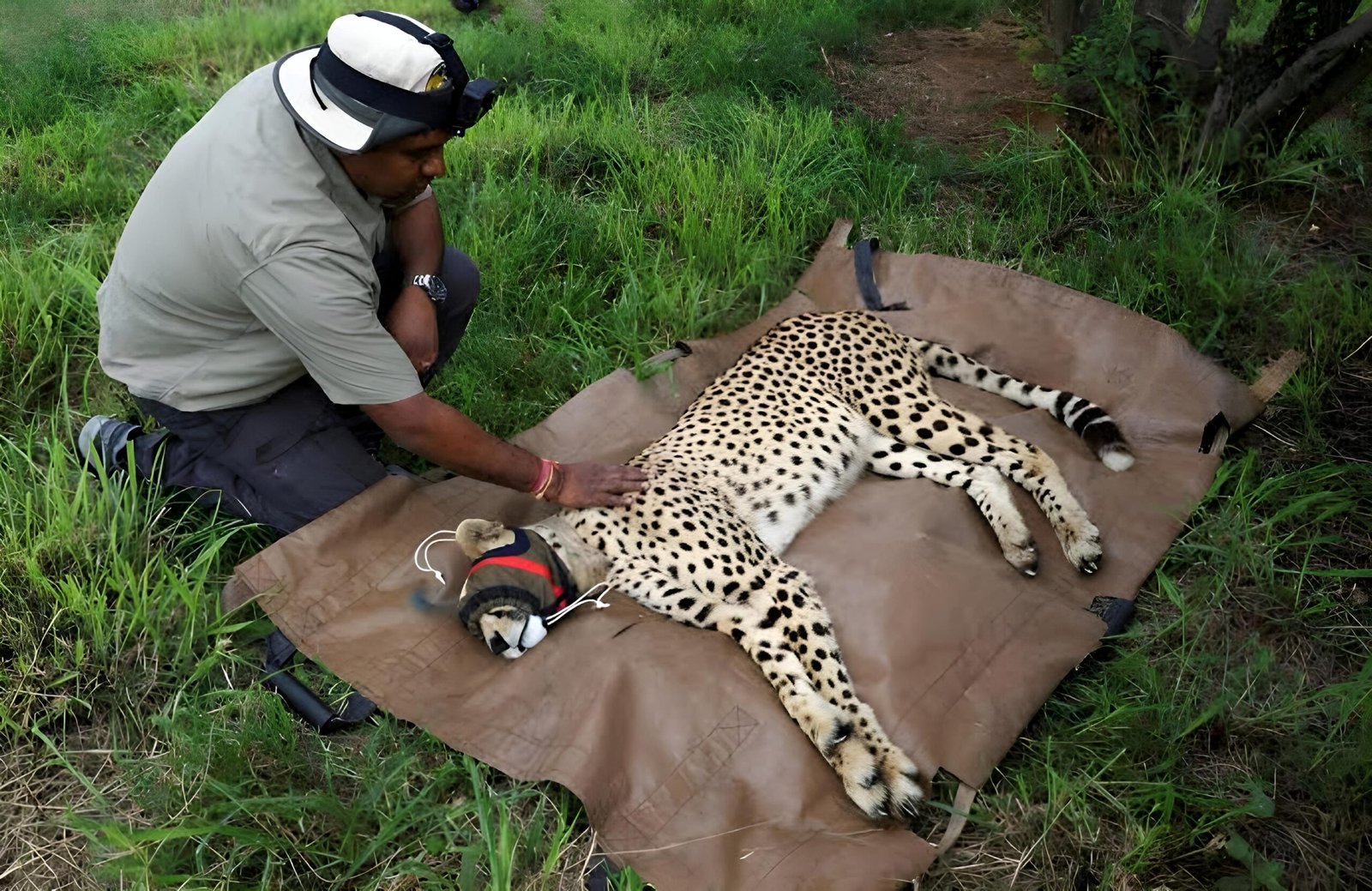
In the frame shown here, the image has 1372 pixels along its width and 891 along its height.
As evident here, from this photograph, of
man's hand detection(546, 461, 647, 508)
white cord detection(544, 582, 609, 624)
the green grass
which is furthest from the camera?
man's hand detection(546, 461, 647, 508)

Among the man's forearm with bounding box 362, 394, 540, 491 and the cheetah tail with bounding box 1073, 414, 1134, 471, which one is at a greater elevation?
the man's forearm with bounding box 362, 394, 540, 491

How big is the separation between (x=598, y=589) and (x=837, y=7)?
4311mm

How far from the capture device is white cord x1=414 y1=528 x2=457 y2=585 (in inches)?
120

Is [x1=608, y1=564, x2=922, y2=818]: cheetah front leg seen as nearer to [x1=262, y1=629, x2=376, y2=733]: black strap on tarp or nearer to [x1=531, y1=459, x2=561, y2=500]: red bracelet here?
[x1=531, y1=459, x2=561, y2=500]: red bracelet

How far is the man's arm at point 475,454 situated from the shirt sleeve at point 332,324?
6cm

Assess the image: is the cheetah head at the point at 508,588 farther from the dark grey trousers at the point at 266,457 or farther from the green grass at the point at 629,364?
the dark grey trousers at the point at 266,457

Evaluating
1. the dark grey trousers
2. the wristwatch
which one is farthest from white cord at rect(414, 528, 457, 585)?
the wristwatch

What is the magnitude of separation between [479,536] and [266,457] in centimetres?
79

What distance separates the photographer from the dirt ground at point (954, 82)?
5246mm

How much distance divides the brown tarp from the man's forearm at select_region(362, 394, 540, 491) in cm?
40

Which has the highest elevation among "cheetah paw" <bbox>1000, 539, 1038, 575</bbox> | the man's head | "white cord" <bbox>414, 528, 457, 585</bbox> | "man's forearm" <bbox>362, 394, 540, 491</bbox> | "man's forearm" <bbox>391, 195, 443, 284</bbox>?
the man's head

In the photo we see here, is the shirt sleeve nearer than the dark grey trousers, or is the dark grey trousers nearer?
the shirt sleeve

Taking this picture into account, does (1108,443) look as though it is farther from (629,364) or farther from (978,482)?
(629,364)

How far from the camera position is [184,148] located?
2824mm
